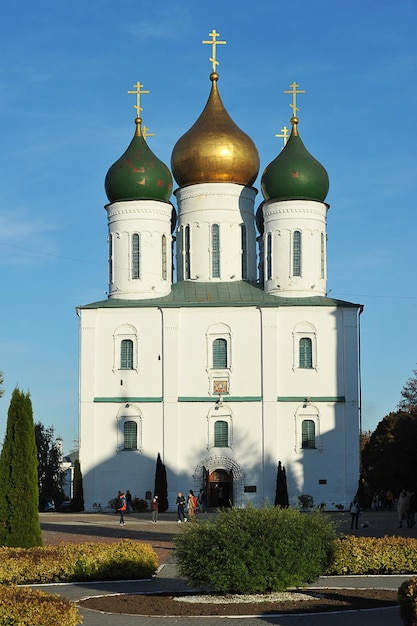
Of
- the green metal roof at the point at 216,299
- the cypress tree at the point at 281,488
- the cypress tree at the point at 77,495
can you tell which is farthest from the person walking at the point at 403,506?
the cypress tree at the point at 77,495

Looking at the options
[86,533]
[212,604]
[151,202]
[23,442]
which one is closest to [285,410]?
[151,202]

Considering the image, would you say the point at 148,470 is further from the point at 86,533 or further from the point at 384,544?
the point at 384,544

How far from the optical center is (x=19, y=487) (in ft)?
64.6

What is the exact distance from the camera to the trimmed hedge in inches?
704

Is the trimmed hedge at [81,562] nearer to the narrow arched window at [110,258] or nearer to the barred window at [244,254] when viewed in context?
the narrow arched window at [110,258]

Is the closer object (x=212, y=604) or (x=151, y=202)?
(x=212, y=604)

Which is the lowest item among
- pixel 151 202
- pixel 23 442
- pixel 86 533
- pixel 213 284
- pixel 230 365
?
pixel 86 533

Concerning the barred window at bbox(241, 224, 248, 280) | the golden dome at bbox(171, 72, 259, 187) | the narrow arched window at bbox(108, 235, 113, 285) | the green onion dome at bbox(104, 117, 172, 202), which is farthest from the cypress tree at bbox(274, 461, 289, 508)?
the golden dome at bbox(171, 72, 259, 187)

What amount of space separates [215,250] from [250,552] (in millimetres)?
32153

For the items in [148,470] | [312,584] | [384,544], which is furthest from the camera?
[148,470]

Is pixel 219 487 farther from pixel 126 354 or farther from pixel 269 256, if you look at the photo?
pixel 269 256

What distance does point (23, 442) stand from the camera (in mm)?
19969

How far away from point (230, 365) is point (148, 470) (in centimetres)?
537

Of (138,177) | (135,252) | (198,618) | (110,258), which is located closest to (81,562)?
(198,618)
